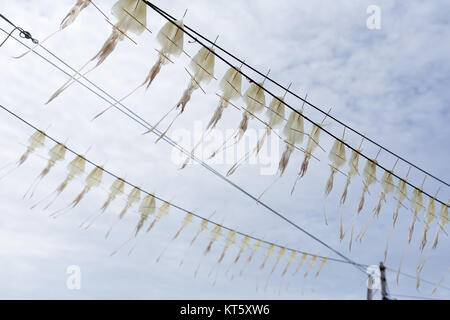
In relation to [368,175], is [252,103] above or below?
above

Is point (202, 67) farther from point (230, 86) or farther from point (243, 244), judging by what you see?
point (243, 244)

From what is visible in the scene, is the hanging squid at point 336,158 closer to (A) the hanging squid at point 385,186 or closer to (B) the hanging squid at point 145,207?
(A) the hanging squid at point 385,186

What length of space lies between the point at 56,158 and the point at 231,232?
4746 mm

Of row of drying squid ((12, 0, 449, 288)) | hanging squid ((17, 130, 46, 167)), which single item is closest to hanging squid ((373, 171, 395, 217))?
row of drying squid ((12, 0, 449, 288))

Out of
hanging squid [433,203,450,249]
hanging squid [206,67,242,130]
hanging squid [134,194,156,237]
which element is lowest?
hanging squid [433,203,450,249]

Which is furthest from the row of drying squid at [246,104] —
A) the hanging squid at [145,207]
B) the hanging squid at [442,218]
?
the hanging squid at [145,207]

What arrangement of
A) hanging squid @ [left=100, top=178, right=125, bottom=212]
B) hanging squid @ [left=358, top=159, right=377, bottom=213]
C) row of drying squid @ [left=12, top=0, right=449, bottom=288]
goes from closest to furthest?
1. row of drying squid @ [left=12, top=0, right=449, bottom=288]
2. hanging squid @ [left=358, top=159, right=377, bottom=213]
3. hanging squid @ [left=100, top=178, right=125, bottom=212]

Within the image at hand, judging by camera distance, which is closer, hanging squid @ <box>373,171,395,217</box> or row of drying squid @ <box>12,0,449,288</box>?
row of drying squid @ <box>12,0,449,288</box>

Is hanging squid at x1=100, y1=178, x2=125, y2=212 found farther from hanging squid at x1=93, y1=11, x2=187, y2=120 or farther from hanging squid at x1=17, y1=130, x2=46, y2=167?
hanging squid at x1=93, y1=11, x2=187, y2=120

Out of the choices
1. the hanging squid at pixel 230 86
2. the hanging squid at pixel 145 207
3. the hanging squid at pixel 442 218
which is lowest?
the hanging squid at pixel 442 218

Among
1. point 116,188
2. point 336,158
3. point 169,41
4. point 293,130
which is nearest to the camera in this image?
point 169,41

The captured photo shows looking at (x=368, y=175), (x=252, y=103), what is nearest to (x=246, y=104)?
(x=252, y=103)
